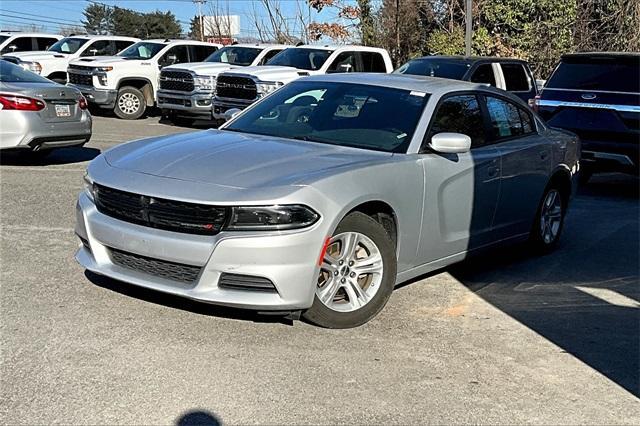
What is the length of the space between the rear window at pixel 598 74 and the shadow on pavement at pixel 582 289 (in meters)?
2.20

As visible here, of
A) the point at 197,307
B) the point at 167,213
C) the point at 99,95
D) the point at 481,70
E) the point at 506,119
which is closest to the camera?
the point at 167,213

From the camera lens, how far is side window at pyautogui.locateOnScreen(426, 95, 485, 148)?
6.20 m

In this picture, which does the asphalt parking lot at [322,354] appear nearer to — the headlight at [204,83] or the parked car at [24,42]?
the headlight at [204,83]

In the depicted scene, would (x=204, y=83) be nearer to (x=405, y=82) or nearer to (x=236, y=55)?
(x=236, y=55)

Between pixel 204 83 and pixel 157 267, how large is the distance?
1351cm

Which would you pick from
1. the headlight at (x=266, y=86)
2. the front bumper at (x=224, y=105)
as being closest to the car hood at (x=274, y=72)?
the headlight at (x=266, y=86)

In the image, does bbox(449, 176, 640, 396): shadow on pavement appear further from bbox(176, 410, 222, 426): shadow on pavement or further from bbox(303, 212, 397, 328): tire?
bbox(176, 410, 222, 426): shadow on pavement

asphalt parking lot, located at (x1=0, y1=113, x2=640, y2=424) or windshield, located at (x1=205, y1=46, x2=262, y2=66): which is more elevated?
windshield, located at (x1=205, y1=46, x2=262, y2=66)

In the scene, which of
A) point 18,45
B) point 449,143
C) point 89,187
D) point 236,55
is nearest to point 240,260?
point 89,187

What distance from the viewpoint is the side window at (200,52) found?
2120 centimetres

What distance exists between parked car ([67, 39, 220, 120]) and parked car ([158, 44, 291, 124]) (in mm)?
1081

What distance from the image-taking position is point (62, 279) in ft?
19.3

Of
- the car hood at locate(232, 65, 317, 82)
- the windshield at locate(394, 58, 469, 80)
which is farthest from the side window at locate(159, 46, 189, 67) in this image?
the windshield at locate(394, 58, 469, 80)

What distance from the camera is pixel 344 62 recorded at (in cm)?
1745
